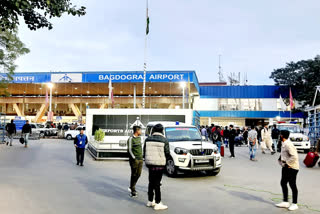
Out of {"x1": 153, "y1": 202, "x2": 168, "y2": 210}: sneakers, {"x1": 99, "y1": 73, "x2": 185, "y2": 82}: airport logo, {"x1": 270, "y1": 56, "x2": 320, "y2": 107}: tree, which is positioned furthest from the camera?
{"x1": 270, "y1": 56, "x2": 320, "y2": 107}: tree

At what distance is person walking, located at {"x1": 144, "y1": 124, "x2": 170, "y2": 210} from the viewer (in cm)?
591

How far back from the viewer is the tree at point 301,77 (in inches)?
Answer: 1581

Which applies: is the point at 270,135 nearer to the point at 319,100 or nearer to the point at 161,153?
the point at 161,153

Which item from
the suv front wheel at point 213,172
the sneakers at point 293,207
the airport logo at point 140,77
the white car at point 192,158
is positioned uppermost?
the airport logo at point 140,77

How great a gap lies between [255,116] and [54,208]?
1882 inches

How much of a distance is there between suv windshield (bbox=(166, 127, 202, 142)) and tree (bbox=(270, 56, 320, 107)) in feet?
110

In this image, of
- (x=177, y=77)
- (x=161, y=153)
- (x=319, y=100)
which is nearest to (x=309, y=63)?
(x=319, y=100)

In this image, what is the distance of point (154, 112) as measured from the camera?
18578 mm

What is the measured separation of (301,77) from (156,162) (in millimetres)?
44414

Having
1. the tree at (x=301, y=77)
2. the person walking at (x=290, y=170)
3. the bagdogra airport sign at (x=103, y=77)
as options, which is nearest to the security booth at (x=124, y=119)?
the person walking at (x=290, y=170)

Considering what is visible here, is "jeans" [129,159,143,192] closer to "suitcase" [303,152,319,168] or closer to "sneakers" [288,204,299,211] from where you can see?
"sneakers" [288,204,299,211]

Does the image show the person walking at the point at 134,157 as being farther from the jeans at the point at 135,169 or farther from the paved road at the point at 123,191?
the paved road at the point at 123,191

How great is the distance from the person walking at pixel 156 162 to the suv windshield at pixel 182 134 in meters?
4.48

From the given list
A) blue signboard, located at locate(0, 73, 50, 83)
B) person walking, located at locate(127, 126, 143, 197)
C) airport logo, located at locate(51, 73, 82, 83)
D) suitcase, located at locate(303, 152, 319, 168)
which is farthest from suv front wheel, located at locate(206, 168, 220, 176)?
blue signboard, located at locate(0, 73, 50, 83)
